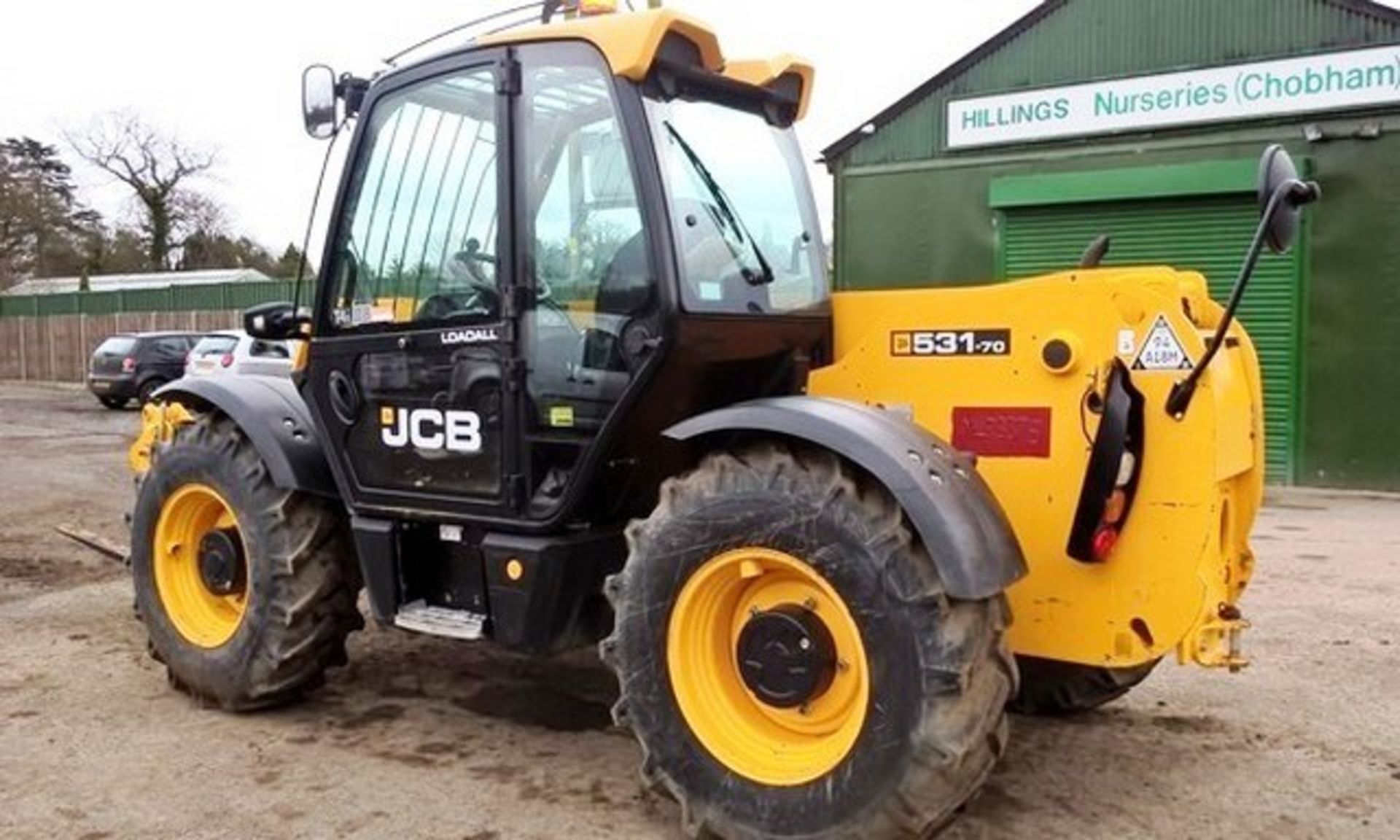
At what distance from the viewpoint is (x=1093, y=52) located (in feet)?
45.1

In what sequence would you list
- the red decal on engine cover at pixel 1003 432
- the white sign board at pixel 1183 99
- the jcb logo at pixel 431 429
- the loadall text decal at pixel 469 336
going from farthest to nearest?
1. the white sign board at pixel 1183 99
2. the jcb logo at pixel 431 429
3. the loadall text decal at pixel 469 336
4. the red decal on engine cover at pixel 1003 432

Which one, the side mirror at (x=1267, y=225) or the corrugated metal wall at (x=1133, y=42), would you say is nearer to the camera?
the side mirror at (x=1267, y=225)

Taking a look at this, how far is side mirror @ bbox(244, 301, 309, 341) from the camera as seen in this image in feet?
16.1

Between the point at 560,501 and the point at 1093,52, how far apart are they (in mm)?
11540

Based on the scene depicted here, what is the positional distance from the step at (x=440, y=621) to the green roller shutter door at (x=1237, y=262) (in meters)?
A: 10.1

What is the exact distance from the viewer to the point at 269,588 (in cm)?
476

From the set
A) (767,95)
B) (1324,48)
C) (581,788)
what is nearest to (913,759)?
(581,788)

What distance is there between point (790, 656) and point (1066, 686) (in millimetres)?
1669

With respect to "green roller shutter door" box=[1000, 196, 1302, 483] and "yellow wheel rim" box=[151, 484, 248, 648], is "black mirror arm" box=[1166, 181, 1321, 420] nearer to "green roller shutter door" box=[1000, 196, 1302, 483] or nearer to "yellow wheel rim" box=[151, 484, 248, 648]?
"yellow wheel rim" box=[151, 484, 248, 648]

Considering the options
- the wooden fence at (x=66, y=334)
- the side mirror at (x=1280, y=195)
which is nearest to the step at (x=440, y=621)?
the side mirror at (x=1280, y=195)

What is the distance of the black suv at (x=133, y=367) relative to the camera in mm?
24172

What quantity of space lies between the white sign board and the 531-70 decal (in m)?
10.2

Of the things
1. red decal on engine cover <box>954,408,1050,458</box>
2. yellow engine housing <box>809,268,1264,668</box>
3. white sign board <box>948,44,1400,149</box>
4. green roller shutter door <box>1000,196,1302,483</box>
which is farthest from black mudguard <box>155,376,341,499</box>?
white sign board <box>948,44,1400,149</box>

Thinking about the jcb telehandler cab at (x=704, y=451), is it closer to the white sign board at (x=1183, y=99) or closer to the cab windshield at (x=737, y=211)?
the cab windshield at (x=737, y=211)
